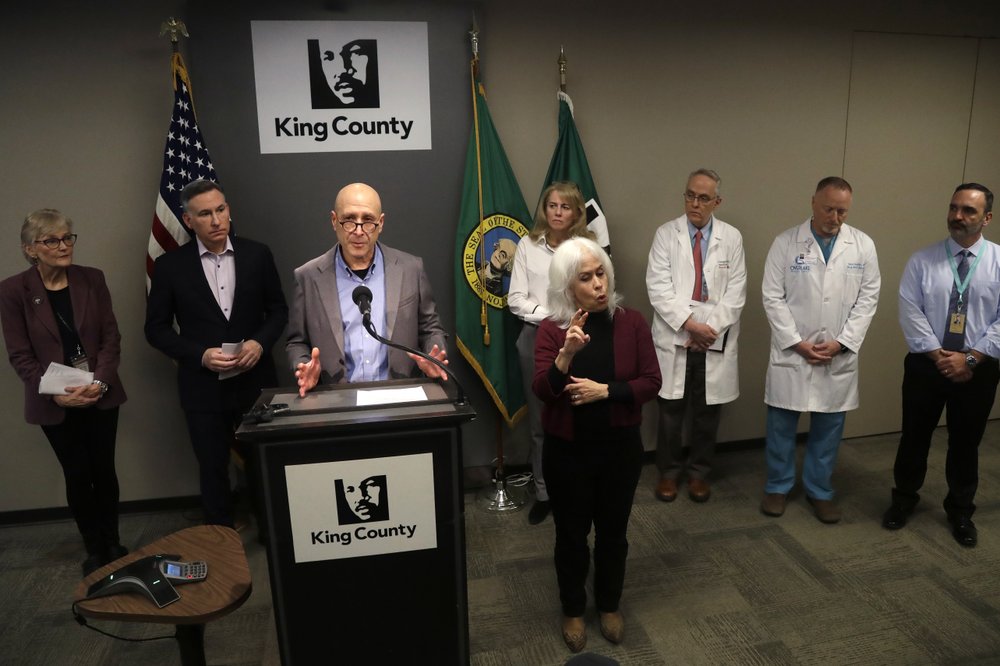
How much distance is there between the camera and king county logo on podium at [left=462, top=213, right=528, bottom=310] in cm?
360

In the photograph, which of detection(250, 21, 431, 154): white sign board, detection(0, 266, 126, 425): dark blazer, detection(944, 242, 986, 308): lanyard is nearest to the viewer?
detection(0, 266, 126, 425): dark blazer

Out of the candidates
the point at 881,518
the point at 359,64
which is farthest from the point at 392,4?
the point at 881,518

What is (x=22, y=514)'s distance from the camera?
11.9ft

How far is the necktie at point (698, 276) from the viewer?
3.56 m

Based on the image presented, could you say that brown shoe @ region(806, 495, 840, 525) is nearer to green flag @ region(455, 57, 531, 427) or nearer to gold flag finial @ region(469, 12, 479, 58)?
green flag @ region(455, 57, 531, 427)

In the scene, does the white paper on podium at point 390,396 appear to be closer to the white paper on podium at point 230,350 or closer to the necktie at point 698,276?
the white paper on podium at point 230,350

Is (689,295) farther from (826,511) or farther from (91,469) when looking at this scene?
(91,469)

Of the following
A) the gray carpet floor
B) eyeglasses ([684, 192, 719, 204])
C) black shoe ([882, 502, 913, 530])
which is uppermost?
eyeglasses ([684, 192, 719, 204])

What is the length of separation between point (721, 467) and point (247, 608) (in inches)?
112

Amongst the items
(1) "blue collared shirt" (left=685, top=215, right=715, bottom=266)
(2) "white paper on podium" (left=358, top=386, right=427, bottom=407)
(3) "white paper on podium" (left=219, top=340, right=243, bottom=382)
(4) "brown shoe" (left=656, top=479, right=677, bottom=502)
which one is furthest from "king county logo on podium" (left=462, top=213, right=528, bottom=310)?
(2) "white paper on podium" (left=358, top=386, right=427, bottom=407)

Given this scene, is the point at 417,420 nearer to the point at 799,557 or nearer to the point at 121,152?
the point at 799,557

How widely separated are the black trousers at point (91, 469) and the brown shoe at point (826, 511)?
11.5 feet

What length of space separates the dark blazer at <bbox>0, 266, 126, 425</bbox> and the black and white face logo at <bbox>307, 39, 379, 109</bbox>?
142 centimetres

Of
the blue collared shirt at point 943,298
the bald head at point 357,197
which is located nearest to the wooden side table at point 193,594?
the bald head at point 357,197
